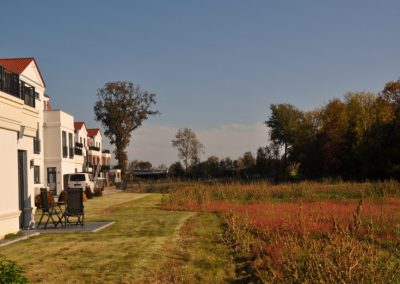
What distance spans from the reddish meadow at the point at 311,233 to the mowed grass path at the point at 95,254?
2.04 meters

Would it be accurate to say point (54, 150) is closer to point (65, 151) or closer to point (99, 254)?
point (65, 151)

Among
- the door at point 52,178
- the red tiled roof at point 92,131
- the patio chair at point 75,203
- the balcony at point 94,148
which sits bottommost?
the patio chair at point 75,203

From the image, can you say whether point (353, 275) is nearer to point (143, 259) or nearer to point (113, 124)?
point (143, 259)

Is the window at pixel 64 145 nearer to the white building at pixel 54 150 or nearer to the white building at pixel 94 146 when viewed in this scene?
the white building at pixel 54 150

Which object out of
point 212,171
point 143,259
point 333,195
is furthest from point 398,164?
point 143,259

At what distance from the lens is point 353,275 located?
5.93 meters

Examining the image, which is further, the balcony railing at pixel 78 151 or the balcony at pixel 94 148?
the balcony at pixel 94 148

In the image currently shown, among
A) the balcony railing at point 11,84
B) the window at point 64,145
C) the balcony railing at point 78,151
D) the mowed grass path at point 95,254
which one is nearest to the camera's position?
the mowed grass path at point 95,254

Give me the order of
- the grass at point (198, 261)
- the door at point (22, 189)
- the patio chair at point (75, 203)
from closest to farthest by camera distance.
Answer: the grass at point (198, 261) < the door at point (22, 189) < the patio chair at point (75, 203)

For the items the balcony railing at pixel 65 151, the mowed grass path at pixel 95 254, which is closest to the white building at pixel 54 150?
the balcony railing at pixel 65 151

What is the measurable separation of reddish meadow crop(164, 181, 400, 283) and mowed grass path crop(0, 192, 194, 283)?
2.04m

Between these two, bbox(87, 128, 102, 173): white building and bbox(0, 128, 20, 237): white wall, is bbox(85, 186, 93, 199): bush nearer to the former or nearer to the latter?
bbox(0, 128, 20, 237): white wall

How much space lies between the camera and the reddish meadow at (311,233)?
244 inches

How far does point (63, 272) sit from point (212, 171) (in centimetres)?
6406
